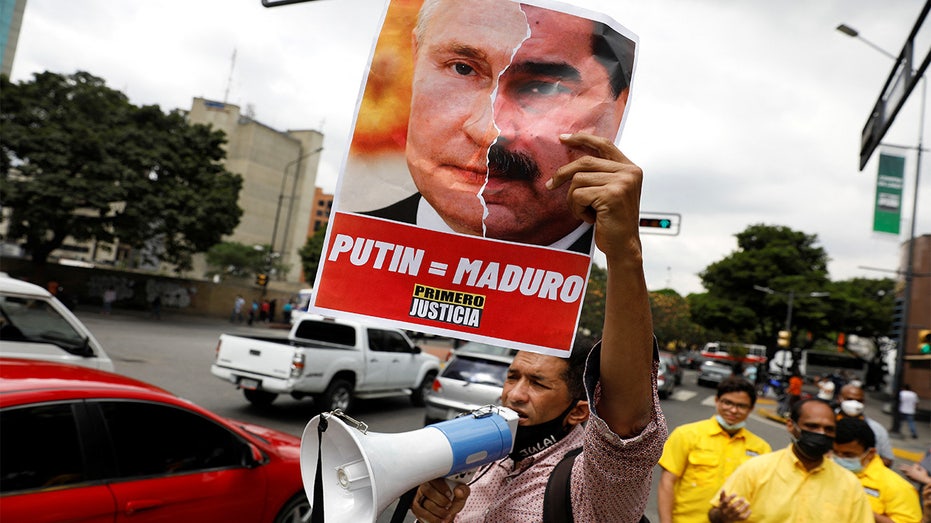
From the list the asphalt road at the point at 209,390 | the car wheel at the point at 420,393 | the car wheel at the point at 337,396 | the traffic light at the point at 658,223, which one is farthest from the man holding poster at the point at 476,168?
the car wheel at the point at 420,393

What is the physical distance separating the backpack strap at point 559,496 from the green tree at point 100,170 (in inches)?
1008

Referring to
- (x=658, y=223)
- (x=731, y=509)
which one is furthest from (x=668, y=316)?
(x=731, y=509)

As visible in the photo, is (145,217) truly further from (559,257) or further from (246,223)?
(246,223)

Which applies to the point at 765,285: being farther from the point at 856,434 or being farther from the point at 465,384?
the point at 856,434

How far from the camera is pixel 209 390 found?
12.0 meters

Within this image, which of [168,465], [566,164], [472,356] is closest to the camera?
[566,164]

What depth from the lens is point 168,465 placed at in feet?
12.2

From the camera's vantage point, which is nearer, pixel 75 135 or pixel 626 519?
pixel 626 519

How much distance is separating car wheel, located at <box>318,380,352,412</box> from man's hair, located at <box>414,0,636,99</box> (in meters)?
9.73

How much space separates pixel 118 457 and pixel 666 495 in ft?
10.3

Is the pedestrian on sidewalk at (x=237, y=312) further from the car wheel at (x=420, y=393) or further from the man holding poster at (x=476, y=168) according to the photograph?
the man holding poster at (x=476, y=168)

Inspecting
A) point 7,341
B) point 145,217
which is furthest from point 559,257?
point 145,217

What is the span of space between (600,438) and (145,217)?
27.1 meters

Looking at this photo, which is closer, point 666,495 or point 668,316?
point 666,495
